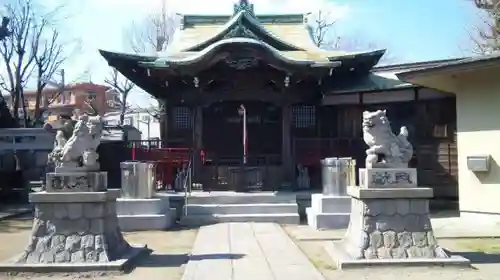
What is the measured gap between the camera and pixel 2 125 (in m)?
23.9

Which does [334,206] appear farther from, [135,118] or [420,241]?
[135,118]

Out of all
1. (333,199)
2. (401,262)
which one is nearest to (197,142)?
(333,199)

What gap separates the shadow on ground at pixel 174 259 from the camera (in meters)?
8.75

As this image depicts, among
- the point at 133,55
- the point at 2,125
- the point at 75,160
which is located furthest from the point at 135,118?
the point at 75,160

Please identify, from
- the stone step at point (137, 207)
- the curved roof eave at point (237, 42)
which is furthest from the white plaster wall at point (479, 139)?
the stone step at point (137, 207)

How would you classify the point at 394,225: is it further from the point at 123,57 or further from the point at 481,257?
the point at 123,57

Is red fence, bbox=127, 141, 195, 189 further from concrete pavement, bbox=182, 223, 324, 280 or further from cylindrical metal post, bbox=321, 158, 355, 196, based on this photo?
cylindrical metal post, bbox=321, 158, 355, 196

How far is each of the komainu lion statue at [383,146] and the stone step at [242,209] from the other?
6.00m

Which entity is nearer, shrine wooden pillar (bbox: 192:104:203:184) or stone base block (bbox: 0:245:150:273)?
stone base block (bbox: 0:245:150:273)

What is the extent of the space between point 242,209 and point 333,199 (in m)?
2.64

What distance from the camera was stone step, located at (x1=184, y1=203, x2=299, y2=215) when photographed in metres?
14.3

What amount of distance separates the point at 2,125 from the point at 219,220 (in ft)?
48.3

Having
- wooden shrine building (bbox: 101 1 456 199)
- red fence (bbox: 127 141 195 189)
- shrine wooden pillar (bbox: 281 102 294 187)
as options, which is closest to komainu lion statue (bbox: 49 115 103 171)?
wooden shrine building (bbox: 101 1 456 199)

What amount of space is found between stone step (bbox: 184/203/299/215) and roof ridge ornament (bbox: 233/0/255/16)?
24.9 ft
